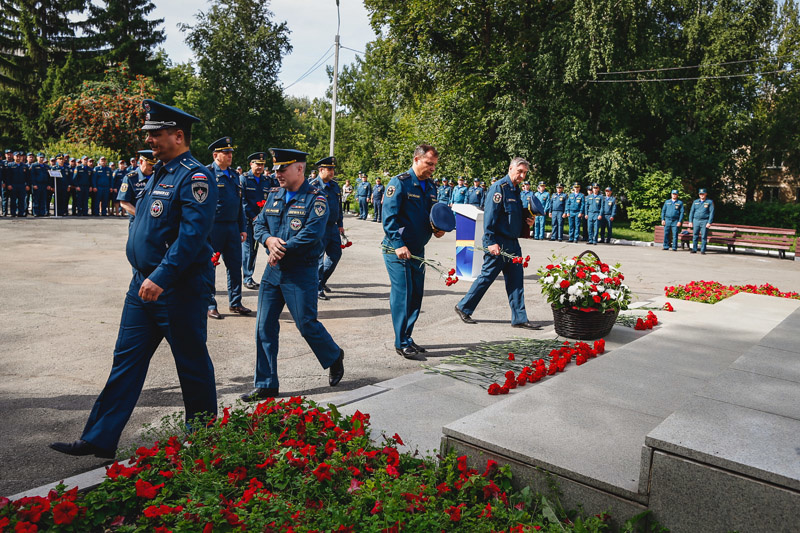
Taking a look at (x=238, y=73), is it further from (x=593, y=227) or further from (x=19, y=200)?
(x=593, y=227)

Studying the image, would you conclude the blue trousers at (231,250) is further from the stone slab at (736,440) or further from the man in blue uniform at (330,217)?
the stone slab at (736,440)

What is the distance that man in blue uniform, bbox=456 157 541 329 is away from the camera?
25.8ft

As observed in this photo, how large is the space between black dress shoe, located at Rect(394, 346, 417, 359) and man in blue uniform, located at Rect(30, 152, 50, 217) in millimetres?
20322

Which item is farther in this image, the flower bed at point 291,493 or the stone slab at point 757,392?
the stone slab at point 757,392

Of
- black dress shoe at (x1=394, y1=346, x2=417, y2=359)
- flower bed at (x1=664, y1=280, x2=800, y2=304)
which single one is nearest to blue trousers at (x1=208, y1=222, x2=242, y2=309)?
black dress shoe at (x1=394, y1=346, x2=417, y2=359)

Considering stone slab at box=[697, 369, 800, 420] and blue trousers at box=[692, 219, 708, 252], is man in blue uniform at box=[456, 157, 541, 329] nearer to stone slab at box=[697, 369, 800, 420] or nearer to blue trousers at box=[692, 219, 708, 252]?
stone slab at box=[697, 369, 800, 420]

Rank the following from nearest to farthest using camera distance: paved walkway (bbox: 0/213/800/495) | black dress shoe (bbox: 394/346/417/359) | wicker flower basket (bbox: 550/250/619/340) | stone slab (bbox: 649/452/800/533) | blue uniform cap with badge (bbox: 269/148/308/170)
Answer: stone slab (bbox: 649/452/800/533), paved walkway (bbox: 0/213/800/495), blue uniform cap with badge (bbox: 269/148/308/170), black dress shoe (bbox: 394/346/417/359), wicker flower basket (bbox: 550/250/619/340)

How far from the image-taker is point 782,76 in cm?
3509

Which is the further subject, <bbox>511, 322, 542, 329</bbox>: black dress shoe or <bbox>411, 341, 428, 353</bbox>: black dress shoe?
<bbox>511, 322, 542, 329</bbox>: black dress shoe

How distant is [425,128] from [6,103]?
29.1 metres

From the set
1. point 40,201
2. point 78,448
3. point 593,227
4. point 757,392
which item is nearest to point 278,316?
point 78,448

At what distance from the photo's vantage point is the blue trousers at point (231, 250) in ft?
26.3

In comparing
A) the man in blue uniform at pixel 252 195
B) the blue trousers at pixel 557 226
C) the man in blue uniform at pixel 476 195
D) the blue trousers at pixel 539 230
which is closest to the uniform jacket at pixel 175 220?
the man in blue uniform at pixel 252 195

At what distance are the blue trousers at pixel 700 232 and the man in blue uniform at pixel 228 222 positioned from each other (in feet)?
56.9
